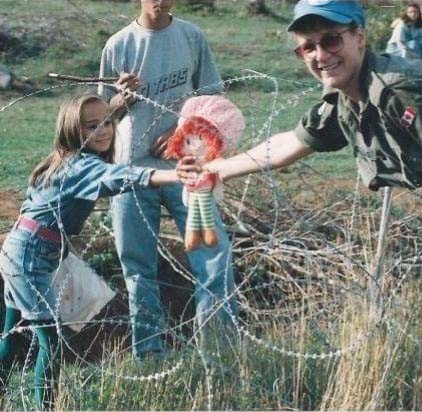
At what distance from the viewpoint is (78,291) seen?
520 cm

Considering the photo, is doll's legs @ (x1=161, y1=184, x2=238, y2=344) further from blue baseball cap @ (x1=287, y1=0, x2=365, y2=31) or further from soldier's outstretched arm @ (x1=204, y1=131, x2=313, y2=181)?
blue baseball cap @ (x1=287, y1=0, x2=365, y2=31)

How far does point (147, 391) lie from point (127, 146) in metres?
1.20

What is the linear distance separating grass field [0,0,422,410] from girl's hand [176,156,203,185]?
24 centimetres

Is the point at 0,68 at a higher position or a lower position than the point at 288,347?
lower

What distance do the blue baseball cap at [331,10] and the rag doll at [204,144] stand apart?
1.37 ft

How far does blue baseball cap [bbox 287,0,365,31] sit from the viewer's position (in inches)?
154

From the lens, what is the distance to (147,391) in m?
4.63

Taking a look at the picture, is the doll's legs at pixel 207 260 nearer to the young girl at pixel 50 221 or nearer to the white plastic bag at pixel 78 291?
the white plastic bag at pixel 78 291

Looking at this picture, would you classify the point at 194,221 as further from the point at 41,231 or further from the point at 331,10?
the point at 41,231

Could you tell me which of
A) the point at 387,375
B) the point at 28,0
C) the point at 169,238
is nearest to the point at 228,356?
the point at 387,375

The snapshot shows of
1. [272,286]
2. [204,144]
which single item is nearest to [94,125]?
[204,144]

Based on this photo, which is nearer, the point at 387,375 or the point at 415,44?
the point at 387,375

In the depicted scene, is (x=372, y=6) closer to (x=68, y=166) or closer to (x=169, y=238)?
(x=169, y=238)

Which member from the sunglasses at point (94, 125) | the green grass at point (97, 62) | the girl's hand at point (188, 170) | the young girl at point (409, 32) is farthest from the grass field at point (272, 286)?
the young girl at point (409, 32)
